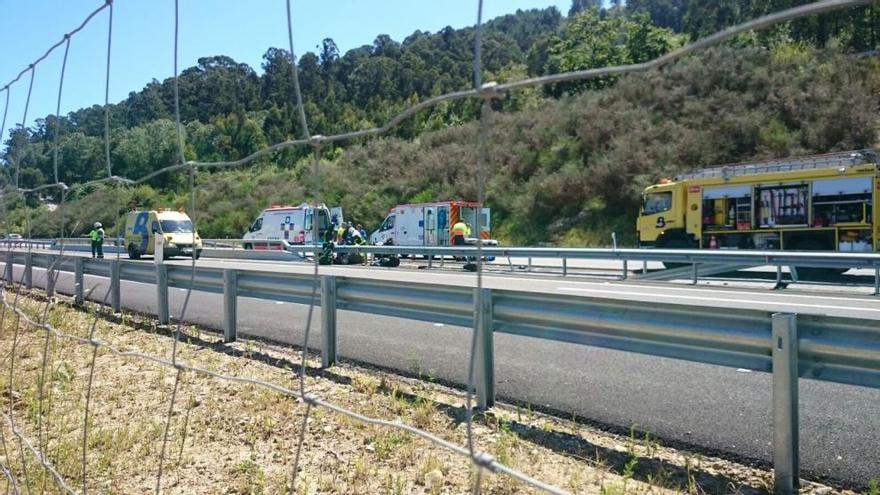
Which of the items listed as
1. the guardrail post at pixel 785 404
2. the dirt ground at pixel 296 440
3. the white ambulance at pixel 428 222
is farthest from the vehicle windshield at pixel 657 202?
the guardrail post at pixel 785 404

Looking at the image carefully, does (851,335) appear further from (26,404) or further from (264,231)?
(264,231)

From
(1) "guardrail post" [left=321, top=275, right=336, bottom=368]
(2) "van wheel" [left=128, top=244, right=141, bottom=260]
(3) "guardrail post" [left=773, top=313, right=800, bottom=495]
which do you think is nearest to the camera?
(3) "guardrail post" [left=773, top=313, right=800, bottom=495]

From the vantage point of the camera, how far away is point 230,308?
685cm

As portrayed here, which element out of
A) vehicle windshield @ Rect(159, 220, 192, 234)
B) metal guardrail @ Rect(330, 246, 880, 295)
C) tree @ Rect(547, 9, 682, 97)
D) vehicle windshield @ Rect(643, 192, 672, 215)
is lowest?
metal guardrail @ Rect(330, 246, 880, 295)

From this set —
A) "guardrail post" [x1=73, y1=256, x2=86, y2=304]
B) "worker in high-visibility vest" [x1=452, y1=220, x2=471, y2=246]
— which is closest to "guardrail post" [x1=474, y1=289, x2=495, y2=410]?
"guardrail post" [x1=73, y1=256, x2=86, y2=304]

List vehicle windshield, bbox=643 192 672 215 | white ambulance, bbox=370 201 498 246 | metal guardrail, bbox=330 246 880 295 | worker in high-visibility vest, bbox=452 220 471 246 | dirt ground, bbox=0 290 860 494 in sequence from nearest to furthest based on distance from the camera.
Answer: dirt ground, bbox=0 290 860 494
metal guardrail, bbox=330 246 880 295
vehicle windshield, bbox=643 192 672 215
worker in high-visibility vest, bbox=452 220 471 246
white ambulance, bbox=370 201 498 246

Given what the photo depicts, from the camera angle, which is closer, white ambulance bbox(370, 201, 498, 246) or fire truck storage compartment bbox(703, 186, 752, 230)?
fire truck storage compartment bbox(703, 186, 752, 230)

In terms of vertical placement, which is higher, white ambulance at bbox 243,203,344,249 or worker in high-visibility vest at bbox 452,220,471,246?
white ambulance at bbox 243,203,344,249

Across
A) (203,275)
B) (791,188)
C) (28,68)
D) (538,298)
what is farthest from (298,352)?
(791,188)

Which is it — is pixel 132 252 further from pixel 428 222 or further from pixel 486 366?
pixel 486 366

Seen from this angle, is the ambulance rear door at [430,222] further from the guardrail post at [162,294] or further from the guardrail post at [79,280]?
the guardrail post at [162,294]

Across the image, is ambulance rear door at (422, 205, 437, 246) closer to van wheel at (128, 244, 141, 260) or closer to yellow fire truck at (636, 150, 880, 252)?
yellow fire truck at (636, 150, 880, 252)

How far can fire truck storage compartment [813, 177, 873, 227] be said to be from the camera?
1792 cm

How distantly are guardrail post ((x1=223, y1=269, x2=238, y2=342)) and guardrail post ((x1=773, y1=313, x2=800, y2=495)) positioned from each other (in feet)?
16.2
